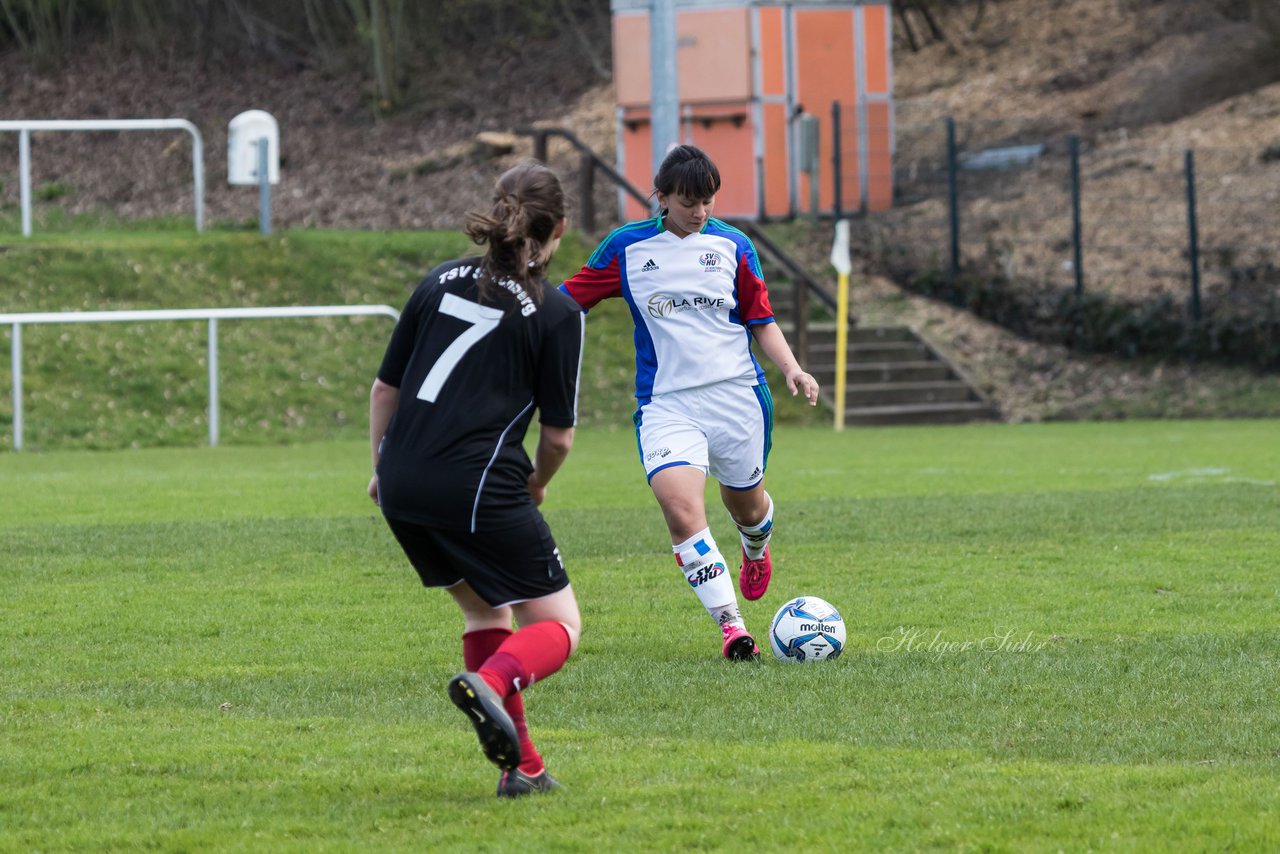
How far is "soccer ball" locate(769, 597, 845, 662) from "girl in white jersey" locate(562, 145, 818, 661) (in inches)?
7.1

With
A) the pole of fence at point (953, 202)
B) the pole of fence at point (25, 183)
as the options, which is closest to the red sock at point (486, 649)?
the pole of fence at point (25, 183)

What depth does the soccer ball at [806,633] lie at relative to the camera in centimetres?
660

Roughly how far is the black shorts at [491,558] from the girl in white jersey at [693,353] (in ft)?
6.93

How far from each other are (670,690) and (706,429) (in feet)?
4.16

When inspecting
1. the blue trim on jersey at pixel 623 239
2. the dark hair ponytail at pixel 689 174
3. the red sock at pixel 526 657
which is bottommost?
the red sock at pixel 526 657

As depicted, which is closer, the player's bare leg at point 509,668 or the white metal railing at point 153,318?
the player's bare leg at point 509,668

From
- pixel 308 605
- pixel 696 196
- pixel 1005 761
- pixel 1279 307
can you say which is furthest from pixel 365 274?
pixel 1005 761

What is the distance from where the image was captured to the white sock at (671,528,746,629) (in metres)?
6.75

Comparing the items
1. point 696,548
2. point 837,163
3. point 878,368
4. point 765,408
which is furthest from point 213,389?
point 696,548

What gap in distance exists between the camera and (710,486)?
14.7 metres

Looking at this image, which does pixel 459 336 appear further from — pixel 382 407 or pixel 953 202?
pixel 953 202

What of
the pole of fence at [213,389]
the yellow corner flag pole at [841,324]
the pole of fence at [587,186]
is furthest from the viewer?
the pole of fence at [587,186]

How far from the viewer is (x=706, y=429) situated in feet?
22.8

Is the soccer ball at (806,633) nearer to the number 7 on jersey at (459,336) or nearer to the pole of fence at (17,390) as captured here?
the number 7 on jersey at (459,336)
